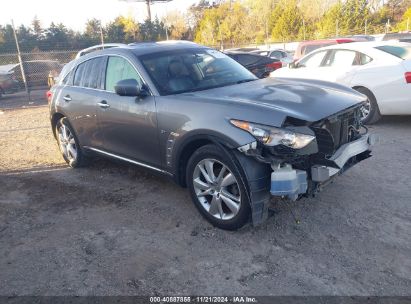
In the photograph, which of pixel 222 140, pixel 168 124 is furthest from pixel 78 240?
pixel 222 140

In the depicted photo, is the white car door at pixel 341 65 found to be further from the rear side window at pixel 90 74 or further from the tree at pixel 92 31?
the tree at pixel 92 31

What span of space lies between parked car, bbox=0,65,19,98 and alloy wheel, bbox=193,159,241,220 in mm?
15443

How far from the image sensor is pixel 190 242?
3.59 meters

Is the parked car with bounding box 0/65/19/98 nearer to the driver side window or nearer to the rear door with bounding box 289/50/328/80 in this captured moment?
the rear door with bounding box 289/50/328/80

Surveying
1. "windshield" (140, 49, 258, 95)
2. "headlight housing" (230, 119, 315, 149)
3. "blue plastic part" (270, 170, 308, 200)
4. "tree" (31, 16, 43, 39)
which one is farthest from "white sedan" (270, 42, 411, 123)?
"tree" (31, 16, 43, 39)

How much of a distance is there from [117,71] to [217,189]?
2.13 meters

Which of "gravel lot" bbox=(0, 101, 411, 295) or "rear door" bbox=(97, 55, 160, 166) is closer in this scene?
"gravel lot" bbox=(0, 101, 411, 295)

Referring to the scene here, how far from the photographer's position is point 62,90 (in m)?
5.82

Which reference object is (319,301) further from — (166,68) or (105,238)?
(166,68)

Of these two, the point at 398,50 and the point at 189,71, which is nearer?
the point at 189,71

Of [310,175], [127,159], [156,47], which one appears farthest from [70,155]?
[310,175]

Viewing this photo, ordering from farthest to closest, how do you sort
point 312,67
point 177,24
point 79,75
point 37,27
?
point 177,24 < point 37,27 < point 312,67 < point 79,75

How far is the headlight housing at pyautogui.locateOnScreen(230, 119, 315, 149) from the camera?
3291 mm

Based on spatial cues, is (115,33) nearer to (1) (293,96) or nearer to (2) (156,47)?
(2) (156,47)
